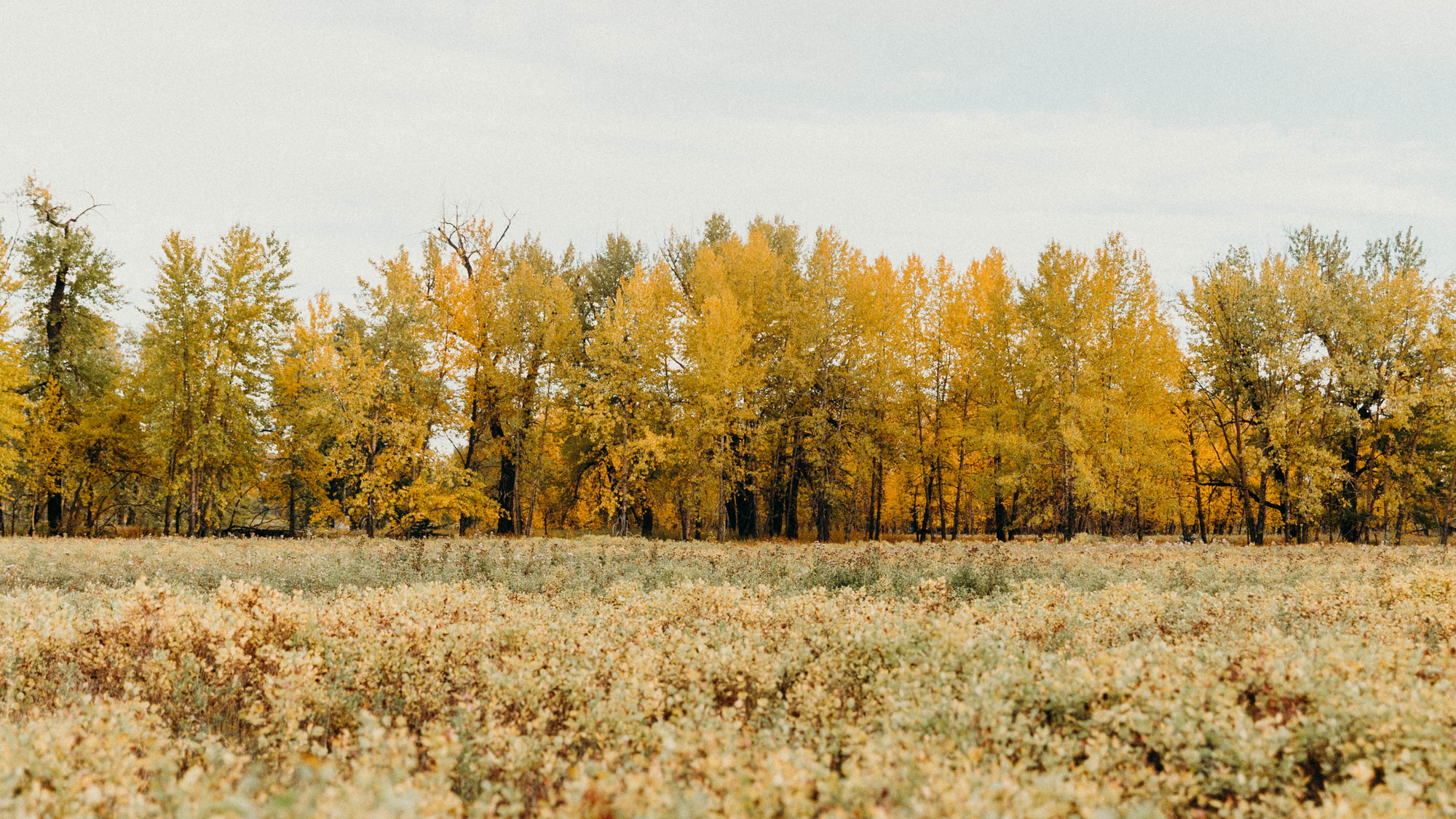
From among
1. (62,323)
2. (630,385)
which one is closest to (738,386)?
(630,385)

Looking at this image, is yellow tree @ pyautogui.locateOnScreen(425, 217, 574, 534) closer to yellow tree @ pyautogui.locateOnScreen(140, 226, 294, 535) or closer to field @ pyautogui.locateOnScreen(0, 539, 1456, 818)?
yellow tree @ pyautogui.locateOnScreen(140, 226, 294, 535)

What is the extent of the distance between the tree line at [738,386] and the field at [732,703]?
57.4 feet

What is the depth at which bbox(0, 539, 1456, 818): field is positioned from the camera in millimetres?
3334

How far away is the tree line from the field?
57.4 feet

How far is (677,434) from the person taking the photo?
1133 inches

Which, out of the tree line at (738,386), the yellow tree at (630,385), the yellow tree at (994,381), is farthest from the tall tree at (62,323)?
the yellow tree at (994,381)

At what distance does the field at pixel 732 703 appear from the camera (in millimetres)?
3334

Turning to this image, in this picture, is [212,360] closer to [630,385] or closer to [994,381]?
[630,385]

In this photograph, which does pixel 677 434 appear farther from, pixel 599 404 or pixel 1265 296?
pixel 1265 296

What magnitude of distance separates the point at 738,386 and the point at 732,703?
21.8m

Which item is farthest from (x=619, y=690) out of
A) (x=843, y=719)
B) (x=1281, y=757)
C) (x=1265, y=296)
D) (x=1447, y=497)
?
(x=1447, y=497)

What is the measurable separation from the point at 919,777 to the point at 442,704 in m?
3.58

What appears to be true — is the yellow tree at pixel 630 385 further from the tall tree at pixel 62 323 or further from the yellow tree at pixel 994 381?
the tall tree at pixel 62 323

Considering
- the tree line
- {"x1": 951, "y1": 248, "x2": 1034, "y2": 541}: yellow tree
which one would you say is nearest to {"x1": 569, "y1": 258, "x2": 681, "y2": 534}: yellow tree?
the tree line
